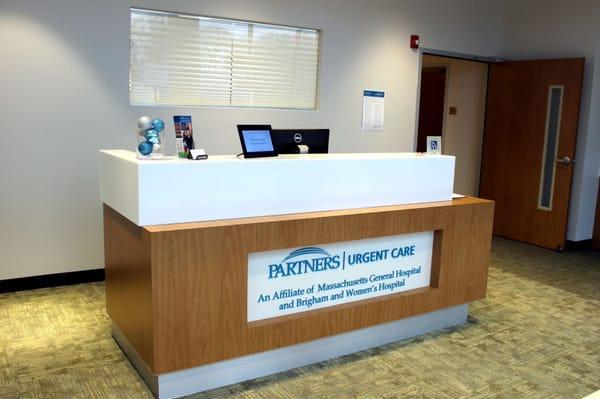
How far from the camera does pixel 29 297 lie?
3.93m

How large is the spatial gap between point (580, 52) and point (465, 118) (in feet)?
4.75

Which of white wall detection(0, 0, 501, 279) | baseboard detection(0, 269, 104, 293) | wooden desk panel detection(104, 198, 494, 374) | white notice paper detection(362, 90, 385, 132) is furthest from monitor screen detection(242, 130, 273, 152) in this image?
white notice paper detection(362, 90, 385, 132)

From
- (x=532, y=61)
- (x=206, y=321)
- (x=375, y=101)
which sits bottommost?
(x=206, y=321)

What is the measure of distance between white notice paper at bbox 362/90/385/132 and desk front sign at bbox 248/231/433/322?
2.25m

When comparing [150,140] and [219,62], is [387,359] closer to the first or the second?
[150,140]

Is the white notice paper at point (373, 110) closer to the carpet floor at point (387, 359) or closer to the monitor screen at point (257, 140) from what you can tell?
the carpet floor at point (387, 359)

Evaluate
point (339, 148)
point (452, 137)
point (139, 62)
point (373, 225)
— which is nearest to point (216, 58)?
point (139, 62)

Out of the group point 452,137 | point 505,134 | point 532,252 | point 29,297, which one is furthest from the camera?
point 452,137

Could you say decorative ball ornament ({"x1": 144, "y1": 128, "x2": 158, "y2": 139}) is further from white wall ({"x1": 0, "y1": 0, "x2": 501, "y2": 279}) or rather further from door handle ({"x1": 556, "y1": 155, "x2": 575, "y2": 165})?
door handle ({"x1": 556, "y1": 155, "x2": 575, "y2": 165})

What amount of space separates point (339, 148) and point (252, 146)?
8.24ft

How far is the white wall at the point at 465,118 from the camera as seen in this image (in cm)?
653

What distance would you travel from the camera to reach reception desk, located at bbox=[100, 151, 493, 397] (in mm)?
2523

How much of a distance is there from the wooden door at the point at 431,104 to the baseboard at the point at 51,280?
4.72 m

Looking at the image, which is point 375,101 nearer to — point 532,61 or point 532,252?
point 532,61
